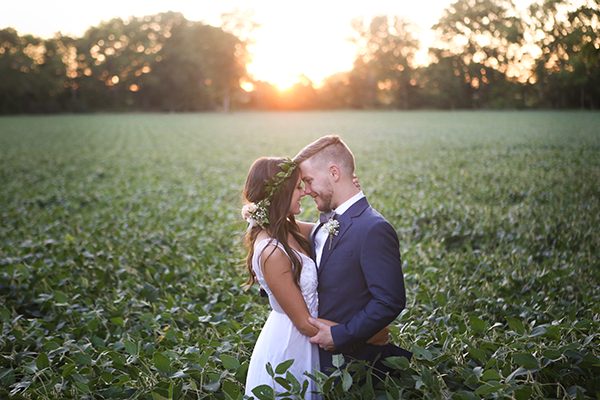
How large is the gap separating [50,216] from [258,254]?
26.3 feet

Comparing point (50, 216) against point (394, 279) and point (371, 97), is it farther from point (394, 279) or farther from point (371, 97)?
point (371, 97)

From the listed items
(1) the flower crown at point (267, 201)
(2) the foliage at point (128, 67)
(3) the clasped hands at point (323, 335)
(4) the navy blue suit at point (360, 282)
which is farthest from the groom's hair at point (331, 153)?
(2) the foliage at point (128, 67)

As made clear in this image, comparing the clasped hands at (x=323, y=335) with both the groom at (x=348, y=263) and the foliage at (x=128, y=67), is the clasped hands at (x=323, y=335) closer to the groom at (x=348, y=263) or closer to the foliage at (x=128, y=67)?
the groom at (x=348, y=263)

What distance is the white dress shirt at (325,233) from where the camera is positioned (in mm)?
2508

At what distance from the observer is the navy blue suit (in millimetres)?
2225

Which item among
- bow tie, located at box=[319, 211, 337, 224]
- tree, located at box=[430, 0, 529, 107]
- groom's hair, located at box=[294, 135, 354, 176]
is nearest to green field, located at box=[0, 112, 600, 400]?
bow tie, located at box=[319, 211, 337, 224]

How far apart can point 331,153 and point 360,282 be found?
72 cm

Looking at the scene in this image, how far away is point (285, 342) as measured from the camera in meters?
2.49

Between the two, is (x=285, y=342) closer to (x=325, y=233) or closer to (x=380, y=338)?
(x=380, y=338)

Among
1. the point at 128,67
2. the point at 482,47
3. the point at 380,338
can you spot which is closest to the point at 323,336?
the point at 380,338

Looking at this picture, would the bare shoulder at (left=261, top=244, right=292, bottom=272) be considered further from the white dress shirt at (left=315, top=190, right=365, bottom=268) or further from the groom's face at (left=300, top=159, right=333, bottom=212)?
the groom's face at (left=300, top=159, right=333, bottom=212)

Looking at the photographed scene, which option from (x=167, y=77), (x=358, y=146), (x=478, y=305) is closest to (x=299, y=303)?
(x=478, y=305)

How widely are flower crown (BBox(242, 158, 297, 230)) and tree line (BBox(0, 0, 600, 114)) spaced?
46.8m

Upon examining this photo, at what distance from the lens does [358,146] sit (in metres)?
22.9
